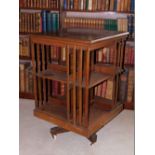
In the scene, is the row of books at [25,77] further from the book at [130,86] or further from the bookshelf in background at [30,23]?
the book at [130,86]

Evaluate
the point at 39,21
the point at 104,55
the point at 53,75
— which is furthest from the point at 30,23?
the point at 53,75

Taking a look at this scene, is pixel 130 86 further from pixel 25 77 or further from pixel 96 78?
pixel 25 77

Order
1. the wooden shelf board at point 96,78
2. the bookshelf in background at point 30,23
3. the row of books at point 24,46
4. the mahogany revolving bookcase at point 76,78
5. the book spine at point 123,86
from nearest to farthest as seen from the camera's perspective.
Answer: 1. the mahogany revolving bookcase at point 76,78
2. the wooden shelf board at point 96,78
3. the book spine at point 123,86
4. the bookshelf in background at point 30,23
5. the row of books at point 24,46

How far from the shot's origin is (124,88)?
10.1 feet

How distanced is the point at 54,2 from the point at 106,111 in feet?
4.64

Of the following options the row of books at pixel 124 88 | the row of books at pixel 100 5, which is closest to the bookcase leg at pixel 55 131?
the row of books at pixel 124 88

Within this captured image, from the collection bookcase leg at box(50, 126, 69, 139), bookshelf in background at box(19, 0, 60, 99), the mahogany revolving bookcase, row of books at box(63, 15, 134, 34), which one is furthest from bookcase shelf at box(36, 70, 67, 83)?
row of books at box(63, 15, 134, 34)

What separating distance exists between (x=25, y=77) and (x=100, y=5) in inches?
49.3

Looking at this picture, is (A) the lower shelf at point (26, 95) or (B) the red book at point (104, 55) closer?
(B) the red book at point (104, 55)

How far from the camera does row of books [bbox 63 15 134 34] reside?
2977mm

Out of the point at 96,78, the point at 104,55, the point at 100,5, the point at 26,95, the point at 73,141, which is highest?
the point at 100,5

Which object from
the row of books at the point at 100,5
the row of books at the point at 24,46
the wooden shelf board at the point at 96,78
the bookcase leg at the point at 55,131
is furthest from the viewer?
the row of books at the point at 24,46

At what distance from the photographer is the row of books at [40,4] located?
10.2 ft

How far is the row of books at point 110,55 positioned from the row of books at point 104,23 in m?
0.21
